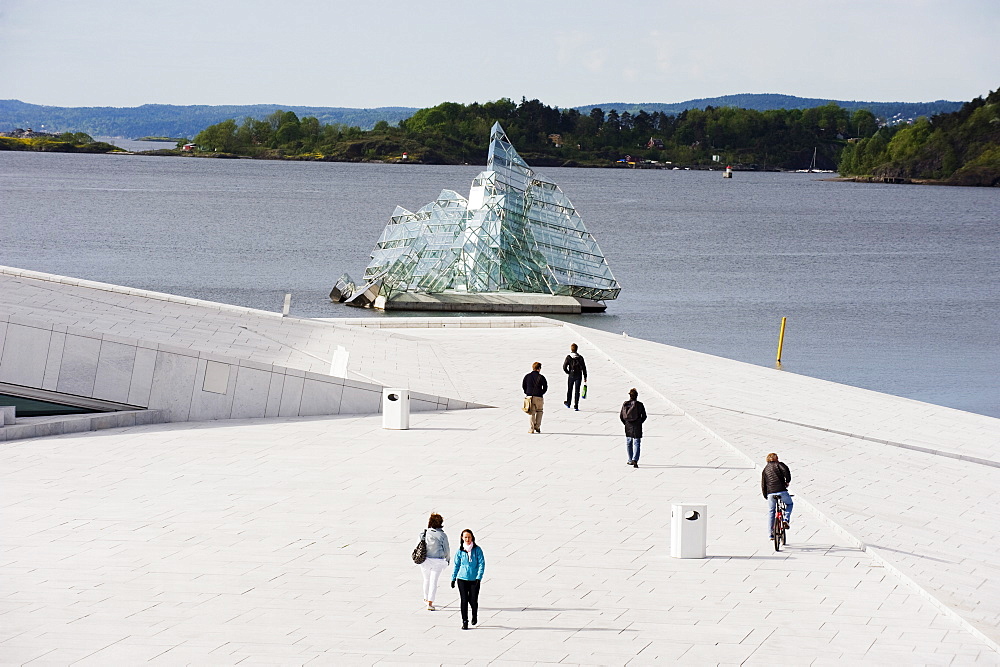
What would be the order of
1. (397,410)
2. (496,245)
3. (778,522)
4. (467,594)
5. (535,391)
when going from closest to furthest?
1. (467,594)
2. (778,522)
3. (535,391)
4. (397,410)
5. (496,245)

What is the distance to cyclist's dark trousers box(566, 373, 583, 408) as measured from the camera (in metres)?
21.4

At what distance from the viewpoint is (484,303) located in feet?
171

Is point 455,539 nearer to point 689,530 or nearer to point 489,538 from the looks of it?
point 489,538

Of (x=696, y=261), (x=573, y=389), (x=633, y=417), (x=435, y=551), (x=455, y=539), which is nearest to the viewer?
(x=435, y=551)

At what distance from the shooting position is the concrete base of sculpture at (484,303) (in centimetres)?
5222

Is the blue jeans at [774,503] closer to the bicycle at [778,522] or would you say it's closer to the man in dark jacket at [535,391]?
the bicycle at [778,522]

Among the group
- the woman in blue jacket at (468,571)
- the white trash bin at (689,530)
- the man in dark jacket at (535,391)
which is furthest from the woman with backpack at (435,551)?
the man in dark jacket at (535,391)

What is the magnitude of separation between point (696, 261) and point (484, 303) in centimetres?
3313

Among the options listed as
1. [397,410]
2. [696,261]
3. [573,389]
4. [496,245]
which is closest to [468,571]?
[397,410]

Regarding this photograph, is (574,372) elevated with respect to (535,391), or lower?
elevated

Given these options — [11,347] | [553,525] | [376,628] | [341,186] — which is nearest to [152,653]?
[376,628]

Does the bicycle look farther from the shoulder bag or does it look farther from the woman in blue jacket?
the shoulder bag

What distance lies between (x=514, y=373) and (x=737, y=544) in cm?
1116

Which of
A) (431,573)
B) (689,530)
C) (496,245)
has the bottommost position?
(431,573)
